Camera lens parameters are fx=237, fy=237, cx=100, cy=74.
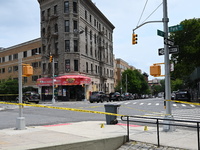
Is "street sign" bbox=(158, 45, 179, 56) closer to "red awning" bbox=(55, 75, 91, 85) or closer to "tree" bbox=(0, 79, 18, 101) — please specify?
"red awning" bbox=(55, 75, 91, 85)

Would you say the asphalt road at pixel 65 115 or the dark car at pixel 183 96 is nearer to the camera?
the asphalt road at pixel 65 115

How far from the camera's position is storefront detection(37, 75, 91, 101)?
39.4 m

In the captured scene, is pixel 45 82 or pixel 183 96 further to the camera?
pixel 45 82

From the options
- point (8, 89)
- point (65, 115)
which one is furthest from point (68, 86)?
point (65, 115)

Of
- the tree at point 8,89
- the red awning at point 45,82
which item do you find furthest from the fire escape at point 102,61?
the tree at point 8,89

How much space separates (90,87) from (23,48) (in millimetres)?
19048

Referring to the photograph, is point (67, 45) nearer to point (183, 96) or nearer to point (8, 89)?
point (8, 89)

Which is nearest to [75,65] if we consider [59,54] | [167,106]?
[59,54]

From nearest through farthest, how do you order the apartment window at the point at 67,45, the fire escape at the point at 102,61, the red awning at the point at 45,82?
the apartment window at the point at 67,45
the red awning at the point at 45,82
the fire escape at the point at 102,61

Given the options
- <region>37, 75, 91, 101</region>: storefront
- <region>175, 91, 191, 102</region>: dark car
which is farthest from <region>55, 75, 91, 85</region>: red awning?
<region>175, 91, 191, 102</region>: dark car

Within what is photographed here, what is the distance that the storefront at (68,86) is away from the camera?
3944 cm

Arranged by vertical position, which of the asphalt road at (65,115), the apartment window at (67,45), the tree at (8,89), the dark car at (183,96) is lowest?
the asphalt road at (65,115)

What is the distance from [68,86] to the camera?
4150 centimetres

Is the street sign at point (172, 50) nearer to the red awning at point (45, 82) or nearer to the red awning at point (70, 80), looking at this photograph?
the red awning at point (70, 80)
